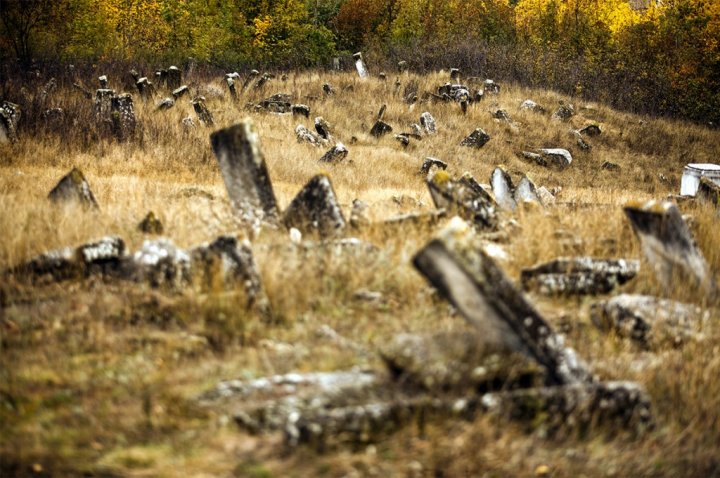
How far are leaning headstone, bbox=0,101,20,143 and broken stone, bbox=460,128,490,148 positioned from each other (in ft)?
39.3

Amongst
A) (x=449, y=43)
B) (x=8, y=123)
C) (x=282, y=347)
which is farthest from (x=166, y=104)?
(x=449, y=43)

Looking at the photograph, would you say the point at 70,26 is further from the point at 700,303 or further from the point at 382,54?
the point at 700,303

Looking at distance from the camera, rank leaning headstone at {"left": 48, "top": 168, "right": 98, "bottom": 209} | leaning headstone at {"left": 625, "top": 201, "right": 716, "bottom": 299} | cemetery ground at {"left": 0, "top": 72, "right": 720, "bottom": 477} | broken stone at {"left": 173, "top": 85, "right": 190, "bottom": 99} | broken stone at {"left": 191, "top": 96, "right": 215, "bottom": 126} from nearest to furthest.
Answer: cemetery ground at {"left": 0, "top": 72, "right": 720, "bottom": 477}, leaning headstone at {"left": 625, "top": 201, "right": 716, "bottom": 299}, leaning headstone at {"left": 48, "top": 168, "right": 98, "bottom": 209}, broken stone at {"left": 191, "top": 96, "right": 215, "bottom": 126}, broken stone at {"left": 173, "top": 85, "right": 190, "bottom": 99}

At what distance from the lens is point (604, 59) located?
103ft

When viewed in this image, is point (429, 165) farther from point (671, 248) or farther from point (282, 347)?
point (282, 347)

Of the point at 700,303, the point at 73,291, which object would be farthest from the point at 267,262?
the point at 700,303

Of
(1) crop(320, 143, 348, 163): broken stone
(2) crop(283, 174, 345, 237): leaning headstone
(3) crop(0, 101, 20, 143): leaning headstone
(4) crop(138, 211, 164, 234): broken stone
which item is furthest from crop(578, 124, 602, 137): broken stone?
(4) crop(138, 211, 164, 234): broken stone

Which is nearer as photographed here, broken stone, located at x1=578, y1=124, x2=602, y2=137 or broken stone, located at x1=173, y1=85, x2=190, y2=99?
broken stone, located at x1=173, y1=85, x2=190, y2=99

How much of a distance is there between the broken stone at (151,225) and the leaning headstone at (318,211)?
125 centimetres

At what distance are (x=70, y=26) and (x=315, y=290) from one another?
95.1 ft

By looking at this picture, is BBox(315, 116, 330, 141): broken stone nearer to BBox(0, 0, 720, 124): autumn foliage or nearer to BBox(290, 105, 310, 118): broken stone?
BBox(290, 105, 310, 118): broken stone

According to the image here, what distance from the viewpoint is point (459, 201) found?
5910 millimetres

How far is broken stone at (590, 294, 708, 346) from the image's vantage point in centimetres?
358

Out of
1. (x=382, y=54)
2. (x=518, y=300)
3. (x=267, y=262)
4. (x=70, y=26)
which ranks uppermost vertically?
(x=70, y=26)
